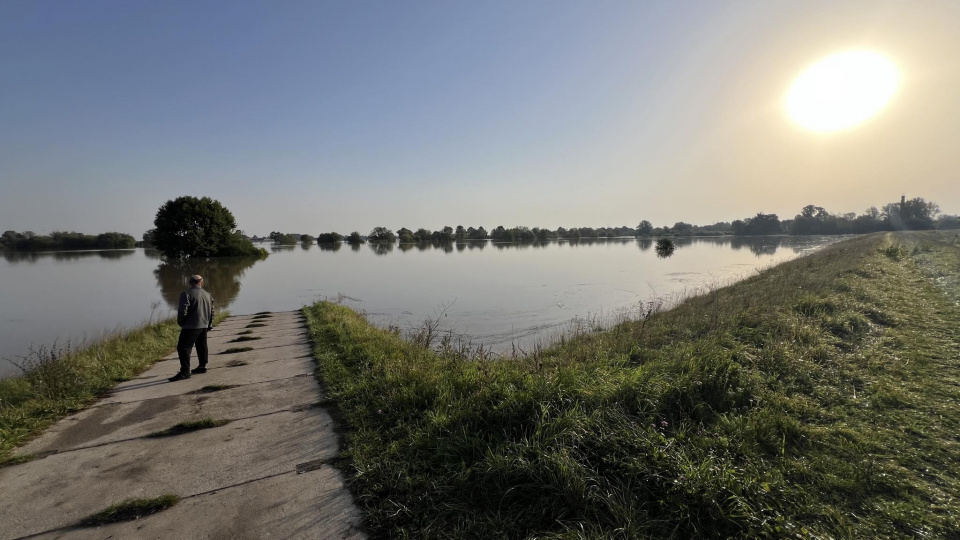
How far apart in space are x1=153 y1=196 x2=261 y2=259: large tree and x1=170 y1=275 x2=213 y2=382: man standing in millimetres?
58914

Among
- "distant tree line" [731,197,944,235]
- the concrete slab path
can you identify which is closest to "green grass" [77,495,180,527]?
the concrete slab path

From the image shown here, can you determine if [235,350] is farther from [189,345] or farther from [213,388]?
[213,388]

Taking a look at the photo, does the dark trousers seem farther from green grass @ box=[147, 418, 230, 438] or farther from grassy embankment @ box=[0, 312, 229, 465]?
green grass @ box=[147, 418, 230, 438]

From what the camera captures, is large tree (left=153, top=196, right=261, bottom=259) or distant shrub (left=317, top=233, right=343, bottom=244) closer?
large tree (left=153, top=196, right=261, bottom=259)

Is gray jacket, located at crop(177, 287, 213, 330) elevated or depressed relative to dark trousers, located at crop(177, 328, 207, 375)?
elevated

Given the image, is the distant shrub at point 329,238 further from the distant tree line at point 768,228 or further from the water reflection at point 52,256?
the water reflection at point 52,256

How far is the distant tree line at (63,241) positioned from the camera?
281 ft

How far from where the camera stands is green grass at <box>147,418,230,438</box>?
464cm

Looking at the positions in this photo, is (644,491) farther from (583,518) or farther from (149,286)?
(149,286)

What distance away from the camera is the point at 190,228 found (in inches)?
2093

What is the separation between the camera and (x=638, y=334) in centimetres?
904

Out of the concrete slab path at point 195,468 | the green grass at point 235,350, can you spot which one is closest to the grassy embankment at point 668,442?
the concrete slab path at point 195,468

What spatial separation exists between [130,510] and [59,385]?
4523mm

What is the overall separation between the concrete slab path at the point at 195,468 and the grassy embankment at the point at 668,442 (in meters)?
Result: 0.40
